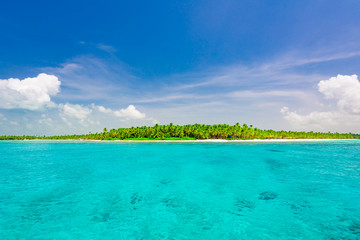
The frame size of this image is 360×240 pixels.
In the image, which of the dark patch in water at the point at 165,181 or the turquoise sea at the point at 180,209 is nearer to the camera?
the turquoise sea at the point at 180,209

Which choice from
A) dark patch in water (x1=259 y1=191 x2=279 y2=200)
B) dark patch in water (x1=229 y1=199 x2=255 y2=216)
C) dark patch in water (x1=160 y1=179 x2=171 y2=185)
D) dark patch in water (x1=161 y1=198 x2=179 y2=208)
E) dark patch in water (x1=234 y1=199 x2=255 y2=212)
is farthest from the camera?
dark patch in water (x1=160 y1=179 x2=171 y2=185)

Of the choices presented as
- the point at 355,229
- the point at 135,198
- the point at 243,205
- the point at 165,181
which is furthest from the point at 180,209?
the point at 355,229

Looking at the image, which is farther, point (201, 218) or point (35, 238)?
point (201, 218)

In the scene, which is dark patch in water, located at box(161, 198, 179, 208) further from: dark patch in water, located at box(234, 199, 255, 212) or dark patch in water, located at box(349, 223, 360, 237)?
dark patch in water, located at box(349, 223, 360, 237)

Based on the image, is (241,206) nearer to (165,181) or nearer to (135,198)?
(135,198)

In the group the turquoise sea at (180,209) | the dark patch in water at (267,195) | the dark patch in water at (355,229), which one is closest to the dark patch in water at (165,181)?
the turquoise sea at (180,209)

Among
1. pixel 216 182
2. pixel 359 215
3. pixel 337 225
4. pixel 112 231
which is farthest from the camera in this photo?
pixel 216 182

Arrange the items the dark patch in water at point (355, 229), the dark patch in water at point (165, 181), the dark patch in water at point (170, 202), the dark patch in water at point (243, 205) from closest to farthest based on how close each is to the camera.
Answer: the dark patch in water at point (355, 229) → the dark patch in water at point (243, 205) → the dark patch in water at point (170, 202) → the dark patch in water at point (165, 181)

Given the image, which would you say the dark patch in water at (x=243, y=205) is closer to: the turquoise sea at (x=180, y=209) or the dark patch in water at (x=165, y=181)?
the turquoise sea at (x=180, y=209)

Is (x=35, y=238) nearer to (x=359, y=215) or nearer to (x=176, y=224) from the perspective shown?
(x=176, y=224)

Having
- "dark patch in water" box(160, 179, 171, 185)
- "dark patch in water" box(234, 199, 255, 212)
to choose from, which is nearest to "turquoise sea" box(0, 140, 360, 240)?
"dark patch in water" box(234, 199, 255, 212)

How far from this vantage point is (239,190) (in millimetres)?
25188

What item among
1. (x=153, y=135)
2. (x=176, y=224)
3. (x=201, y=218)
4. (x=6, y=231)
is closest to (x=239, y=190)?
(x=201, y=218)

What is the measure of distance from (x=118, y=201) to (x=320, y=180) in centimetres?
3199
